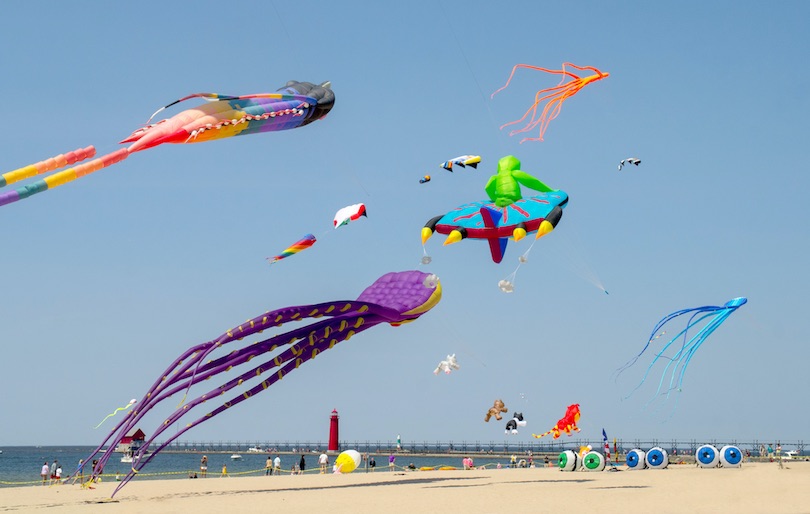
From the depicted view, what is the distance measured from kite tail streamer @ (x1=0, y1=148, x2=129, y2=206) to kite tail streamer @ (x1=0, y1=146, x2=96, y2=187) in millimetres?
176

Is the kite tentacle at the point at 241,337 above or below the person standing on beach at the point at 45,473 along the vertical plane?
above

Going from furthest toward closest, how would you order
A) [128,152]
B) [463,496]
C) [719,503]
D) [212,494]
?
[212,494] → [463,496] → [719,503] → [128,152]

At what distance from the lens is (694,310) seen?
25.4 m

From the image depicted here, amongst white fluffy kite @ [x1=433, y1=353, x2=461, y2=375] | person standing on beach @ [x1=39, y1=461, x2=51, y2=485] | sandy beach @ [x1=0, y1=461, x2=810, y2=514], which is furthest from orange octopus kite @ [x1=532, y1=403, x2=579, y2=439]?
person standing on beach @ [x1=39, y1=461, x2=51, y2=485]

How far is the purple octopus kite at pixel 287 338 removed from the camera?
23.8m

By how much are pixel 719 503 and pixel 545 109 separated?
34.4 feet

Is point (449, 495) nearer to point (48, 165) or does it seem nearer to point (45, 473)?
point (48, 165)

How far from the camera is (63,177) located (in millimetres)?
15070

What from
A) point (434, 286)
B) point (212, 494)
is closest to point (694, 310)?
point (434, 286)

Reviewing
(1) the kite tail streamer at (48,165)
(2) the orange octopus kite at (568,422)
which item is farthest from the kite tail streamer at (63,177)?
(2) the orange octopus kite at (568,422)

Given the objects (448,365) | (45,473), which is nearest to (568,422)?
(448,365)

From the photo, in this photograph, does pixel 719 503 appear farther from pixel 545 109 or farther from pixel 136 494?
pixel 136 494

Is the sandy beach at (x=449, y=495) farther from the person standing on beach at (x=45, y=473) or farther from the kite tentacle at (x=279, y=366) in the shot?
the person standing on beach at (x=45, y=473)

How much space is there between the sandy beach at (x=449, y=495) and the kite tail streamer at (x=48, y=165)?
1005 cm
